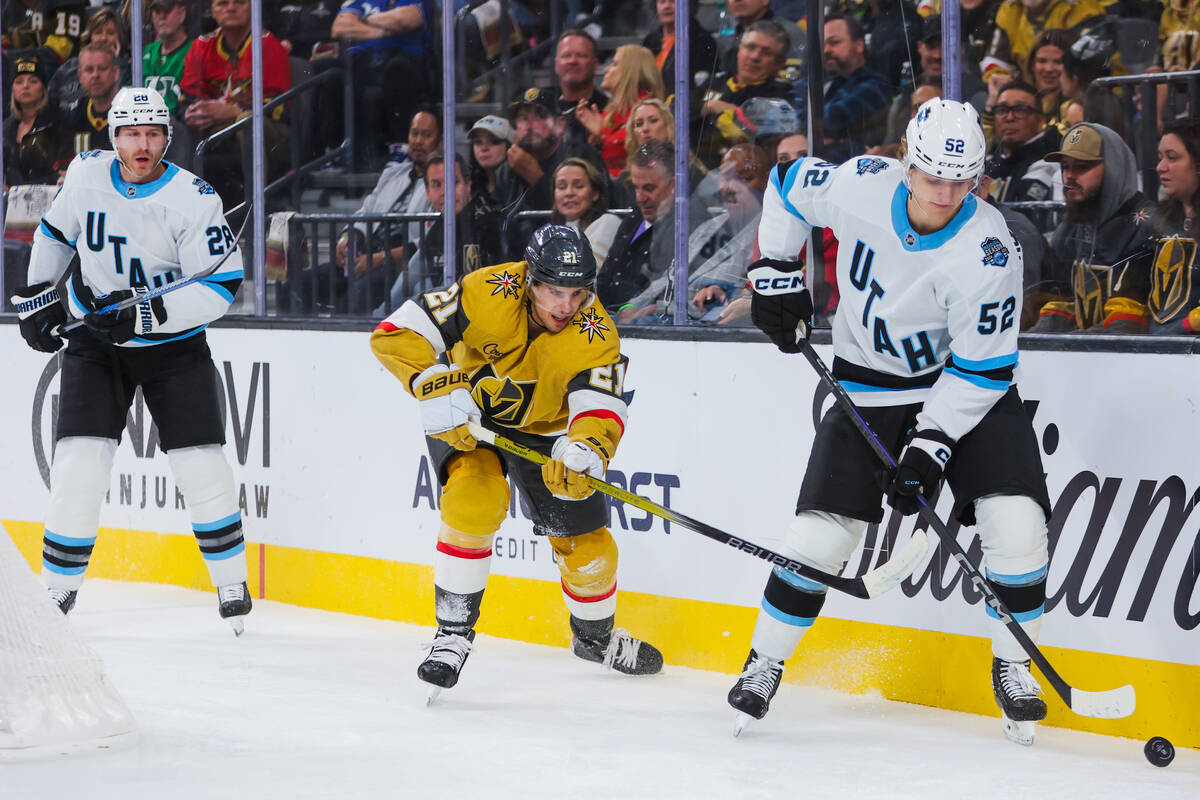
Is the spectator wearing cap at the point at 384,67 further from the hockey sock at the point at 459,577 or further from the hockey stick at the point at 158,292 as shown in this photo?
the hockey sock at the point at 459,577

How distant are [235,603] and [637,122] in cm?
171

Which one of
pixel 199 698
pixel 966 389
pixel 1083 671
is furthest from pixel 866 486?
pixel 199 698

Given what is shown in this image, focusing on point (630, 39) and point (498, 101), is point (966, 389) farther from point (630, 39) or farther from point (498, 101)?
point (498, 101)

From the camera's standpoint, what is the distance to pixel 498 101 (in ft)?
15.5

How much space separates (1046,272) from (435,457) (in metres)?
1.44

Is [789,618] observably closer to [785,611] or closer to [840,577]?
[785,611]

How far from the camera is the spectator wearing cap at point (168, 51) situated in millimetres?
5508

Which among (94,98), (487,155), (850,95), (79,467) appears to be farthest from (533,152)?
(94,98)

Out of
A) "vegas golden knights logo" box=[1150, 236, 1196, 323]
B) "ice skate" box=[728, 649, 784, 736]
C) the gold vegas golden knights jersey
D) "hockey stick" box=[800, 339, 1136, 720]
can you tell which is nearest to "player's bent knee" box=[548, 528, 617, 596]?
the gold vegas golden knights jersey

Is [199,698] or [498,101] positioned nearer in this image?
[199,698]

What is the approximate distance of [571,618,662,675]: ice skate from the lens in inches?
156

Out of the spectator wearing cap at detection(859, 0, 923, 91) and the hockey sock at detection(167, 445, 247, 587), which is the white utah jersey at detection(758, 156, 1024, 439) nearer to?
the spectator wearing cap at detection(859, 0, 923, 91)

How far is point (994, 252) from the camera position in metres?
3.13

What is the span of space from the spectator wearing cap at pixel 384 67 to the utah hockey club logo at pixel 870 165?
1.86 m
